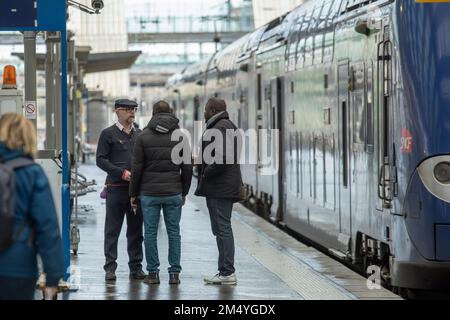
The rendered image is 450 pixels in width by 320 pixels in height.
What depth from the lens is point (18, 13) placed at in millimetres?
11141

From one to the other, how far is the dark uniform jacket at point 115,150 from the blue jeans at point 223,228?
0.97 meters

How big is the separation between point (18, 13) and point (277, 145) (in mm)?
9935

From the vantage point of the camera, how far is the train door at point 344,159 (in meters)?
14.3

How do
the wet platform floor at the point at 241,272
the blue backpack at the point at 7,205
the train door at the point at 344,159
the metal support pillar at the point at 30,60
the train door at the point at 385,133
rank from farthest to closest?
the train door at the point at 344,159
the wet platform floor at the point at 241,272
the metal support pillar at the point at 30,60
the train door at the point at 385,133
the blue backpack at the point at 7,205

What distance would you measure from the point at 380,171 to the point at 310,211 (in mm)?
5051

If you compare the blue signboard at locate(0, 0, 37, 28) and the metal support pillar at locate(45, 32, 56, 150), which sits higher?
the blue signboard at locate(0, 0, 37, 28)

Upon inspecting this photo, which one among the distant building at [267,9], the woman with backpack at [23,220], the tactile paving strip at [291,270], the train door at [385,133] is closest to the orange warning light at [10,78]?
the tactile paving strip at [291,270]

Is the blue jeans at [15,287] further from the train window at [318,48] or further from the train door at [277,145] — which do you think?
the train door at [277,145]

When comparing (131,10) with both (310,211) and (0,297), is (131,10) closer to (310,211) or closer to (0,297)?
(310,211)

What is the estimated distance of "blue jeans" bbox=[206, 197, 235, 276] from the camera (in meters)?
12.6

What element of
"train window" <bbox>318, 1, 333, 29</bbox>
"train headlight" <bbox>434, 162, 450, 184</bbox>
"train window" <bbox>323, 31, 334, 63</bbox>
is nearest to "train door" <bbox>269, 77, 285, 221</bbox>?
"train window" <bbox>318, 1, 333, 29</bbox>

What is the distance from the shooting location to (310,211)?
1720 cm

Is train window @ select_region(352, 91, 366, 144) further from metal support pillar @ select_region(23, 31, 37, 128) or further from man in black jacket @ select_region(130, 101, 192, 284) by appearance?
metal support pillar @ select_region(23, 31, 37, 128)

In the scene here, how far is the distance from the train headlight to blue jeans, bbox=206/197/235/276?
2456 mm
